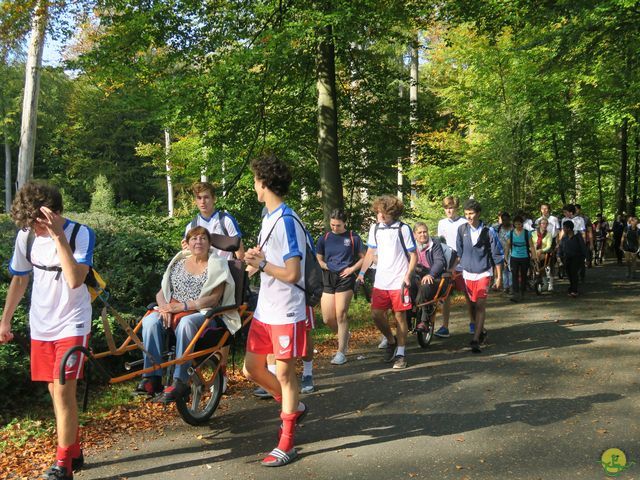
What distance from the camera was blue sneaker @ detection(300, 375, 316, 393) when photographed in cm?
657

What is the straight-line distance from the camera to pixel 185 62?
11.4 m

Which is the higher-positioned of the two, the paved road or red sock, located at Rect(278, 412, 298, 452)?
red sock, located at Rect(278, 412, 298, 452)

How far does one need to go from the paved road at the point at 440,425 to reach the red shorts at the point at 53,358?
2.88ft

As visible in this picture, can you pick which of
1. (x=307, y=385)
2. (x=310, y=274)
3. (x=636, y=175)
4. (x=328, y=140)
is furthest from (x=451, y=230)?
(x=636, y=175)

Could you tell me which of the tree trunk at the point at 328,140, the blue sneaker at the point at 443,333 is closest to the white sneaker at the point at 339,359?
the blue sneaker at the point at 443,333

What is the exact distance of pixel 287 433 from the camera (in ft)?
15.1

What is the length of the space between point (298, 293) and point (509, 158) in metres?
16.1

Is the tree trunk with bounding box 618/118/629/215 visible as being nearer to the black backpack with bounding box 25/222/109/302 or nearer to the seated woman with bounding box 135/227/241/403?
the seated woman with bounding box 135/227/241/403

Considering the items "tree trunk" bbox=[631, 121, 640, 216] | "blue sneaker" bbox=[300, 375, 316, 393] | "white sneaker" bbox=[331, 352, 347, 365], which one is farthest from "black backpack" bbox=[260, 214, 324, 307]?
"tree trunk" bbox=[631, 121, 640, 216]

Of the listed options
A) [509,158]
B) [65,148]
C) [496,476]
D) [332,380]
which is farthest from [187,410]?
[65,148]

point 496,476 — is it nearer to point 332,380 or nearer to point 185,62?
point 332,380

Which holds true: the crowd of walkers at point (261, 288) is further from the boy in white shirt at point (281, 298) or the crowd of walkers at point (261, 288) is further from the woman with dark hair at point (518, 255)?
the woman with dark hair at point (518, 255)

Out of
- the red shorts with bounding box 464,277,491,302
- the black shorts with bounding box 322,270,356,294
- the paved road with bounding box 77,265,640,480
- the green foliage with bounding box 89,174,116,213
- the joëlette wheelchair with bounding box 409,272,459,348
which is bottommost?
the paved road with bounding box 77,265,640,480

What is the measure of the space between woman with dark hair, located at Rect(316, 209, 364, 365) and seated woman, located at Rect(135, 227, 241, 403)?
238cm
